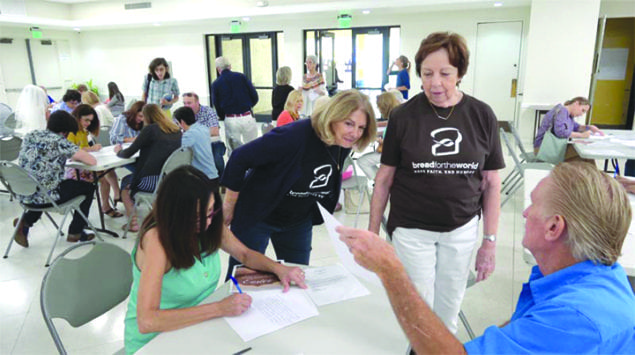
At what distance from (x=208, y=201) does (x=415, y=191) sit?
0.80 metres

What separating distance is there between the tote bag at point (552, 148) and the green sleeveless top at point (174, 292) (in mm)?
4500

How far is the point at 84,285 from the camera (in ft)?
5.56

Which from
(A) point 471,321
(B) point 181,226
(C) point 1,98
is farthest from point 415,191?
(C) point 1,98

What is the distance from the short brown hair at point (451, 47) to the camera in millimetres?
1628

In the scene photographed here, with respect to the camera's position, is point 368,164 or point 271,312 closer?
point 271,312

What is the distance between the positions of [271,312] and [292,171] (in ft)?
2.11

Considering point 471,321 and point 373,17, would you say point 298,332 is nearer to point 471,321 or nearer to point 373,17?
point 471,321

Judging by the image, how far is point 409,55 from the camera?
10.2 meters

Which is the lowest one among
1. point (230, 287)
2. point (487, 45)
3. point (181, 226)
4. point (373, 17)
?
point (230, 287)

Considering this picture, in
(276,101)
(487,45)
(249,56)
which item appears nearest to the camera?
(276,101)

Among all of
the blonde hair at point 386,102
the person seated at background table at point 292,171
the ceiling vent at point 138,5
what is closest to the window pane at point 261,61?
the ceiling vent at point 138,5

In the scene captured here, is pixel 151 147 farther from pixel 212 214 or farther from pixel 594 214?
pixel 594 214

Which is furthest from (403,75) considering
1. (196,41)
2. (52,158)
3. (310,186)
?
(196,41)

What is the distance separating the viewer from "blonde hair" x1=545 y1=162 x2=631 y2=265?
89 centimetres
